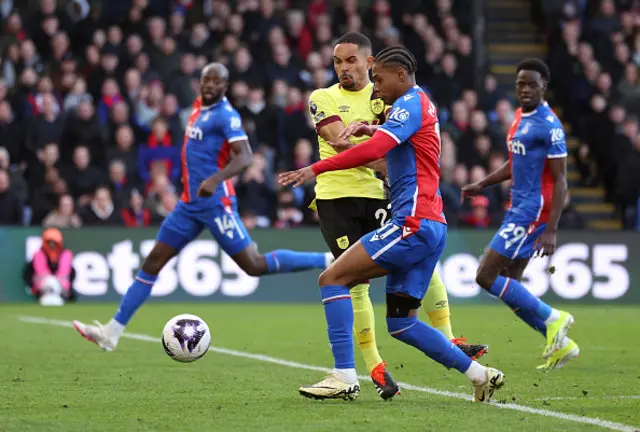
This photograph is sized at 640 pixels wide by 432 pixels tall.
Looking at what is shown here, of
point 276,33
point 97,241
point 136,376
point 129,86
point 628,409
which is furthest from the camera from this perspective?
point 276,33

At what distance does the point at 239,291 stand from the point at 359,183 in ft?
30.6

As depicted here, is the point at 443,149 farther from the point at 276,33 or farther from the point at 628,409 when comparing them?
the point at 628,409

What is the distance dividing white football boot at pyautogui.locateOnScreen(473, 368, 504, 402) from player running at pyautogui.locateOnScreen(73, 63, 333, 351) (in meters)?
3.87

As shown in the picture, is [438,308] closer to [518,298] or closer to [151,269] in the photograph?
[518,298]

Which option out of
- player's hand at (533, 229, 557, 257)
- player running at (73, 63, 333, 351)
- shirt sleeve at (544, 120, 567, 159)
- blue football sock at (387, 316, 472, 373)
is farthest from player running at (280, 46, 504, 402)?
player running at (73, 63, 333, 351)

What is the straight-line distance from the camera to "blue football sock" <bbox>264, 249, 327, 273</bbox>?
11.3m

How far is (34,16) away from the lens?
19.7 meters

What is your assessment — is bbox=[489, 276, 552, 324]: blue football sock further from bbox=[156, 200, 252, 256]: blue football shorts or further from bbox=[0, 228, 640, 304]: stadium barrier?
bbox=[0, 228, 640, 304]: stadium barrier

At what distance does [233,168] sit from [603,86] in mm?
12609

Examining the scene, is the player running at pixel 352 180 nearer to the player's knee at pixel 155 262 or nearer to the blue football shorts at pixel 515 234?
the blue football shorts at pixel 515 234

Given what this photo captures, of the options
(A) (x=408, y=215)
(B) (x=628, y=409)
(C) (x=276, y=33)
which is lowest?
(B) (x=628, y=409)

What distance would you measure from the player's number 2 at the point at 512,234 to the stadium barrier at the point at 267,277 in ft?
22.2

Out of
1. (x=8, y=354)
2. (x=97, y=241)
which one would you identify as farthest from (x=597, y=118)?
(x=8, y=354)

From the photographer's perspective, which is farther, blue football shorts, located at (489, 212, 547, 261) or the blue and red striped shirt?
the blue and red striped shirt
